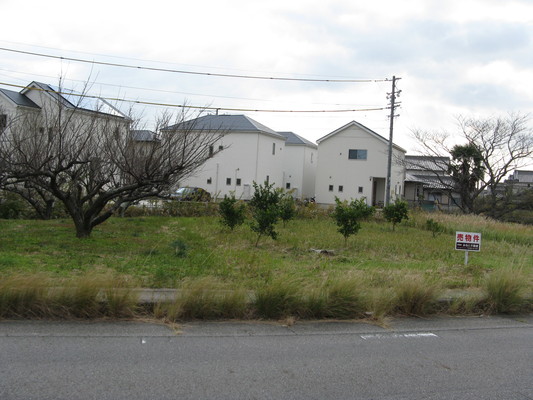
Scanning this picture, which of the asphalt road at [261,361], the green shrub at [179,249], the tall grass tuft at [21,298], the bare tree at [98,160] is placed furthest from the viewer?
the bare tree at [98,160]

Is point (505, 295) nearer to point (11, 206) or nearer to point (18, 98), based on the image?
point (11, 206)

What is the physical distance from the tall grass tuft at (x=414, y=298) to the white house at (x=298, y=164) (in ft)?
135

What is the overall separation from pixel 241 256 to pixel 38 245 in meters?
4.79

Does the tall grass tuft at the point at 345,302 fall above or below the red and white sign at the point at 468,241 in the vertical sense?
below

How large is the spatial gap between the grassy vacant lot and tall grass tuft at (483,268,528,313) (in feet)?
0.80

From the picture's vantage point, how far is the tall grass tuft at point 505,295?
7.58 metres

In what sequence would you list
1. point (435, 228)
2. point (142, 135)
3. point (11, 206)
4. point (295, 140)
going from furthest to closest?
1. point (295, 140)
2. point (11, 206)
3. point (435, 228)
4. point (142, 135)

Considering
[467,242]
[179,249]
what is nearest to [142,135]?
[179,249]

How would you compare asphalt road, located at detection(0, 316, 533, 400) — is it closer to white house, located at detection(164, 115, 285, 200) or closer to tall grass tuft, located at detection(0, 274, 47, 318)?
tall grass tuft, located at detection(0, 274, 47, 318)

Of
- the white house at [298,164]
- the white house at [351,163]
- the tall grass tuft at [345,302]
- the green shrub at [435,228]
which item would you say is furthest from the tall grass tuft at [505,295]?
the white house at [298,164]

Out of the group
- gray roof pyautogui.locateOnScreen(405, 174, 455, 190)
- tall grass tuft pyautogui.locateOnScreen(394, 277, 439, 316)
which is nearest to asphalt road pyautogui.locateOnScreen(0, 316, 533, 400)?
tall grass tuft pyautogui.locateOnScreen(394, 277, 439, 316)

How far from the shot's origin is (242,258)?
1137 cm

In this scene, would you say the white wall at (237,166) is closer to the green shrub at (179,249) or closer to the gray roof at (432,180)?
the gray roof at (432,180)

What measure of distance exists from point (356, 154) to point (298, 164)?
8252 millimetres
